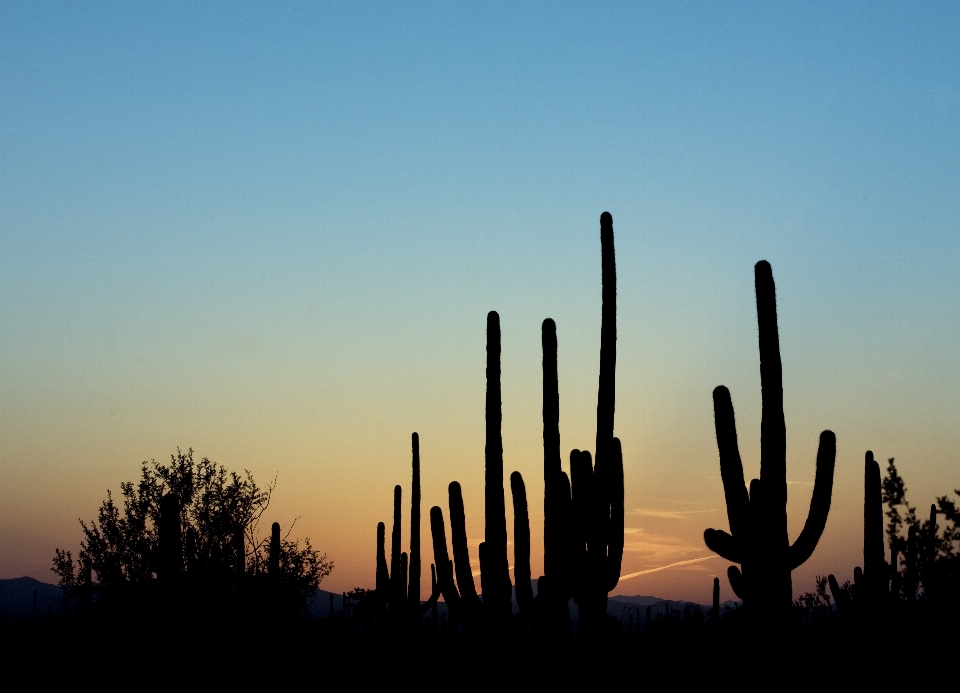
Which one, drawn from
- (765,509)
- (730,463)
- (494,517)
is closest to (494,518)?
(494,517)

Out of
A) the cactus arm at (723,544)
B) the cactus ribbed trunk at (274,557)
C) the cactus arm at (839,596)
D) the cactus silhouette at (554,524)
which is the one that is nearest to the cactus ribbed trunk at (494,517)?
the cactus silhouette at (554,524)

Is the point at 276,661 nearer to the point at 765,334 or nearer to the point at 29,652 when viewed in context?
the point at 29,652

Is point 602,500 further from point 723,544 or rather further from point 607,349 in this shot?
point 723,544

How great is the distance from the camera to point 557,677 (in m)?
14.3

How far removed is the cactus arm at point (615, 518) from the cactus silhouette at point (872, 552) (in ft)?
14.4

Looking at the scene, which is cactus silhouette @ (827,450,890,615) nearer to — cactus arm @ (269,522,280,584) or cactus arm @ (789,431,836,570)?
cactus arm @ (789,431,836,570)

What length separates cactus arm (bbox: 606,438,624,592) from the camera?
15.5 m

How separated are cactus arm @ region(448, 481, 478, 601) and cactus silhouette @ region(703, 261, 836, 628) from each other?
16.9 ft

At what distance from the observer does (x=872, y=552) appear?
58.6 ft

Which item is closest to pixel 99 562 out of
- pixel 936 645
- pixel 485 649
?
pixel 485 649

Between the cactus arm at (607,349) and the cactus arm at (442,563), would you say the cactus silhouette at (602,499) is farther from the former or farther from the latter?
the cactus arm at (442,563)

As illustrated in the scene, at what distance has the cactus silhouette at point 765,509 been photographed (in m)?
12.6

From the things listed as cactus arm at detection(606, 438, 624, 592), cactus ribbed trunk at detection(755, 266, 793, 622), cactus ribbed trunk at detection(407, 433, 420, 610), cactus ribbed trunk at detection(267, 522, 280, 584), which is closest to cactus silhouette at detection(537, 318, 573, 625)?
cactus arm at detection(606, 438, 624, 592)

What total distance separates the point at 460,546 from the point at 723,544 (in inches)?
222
